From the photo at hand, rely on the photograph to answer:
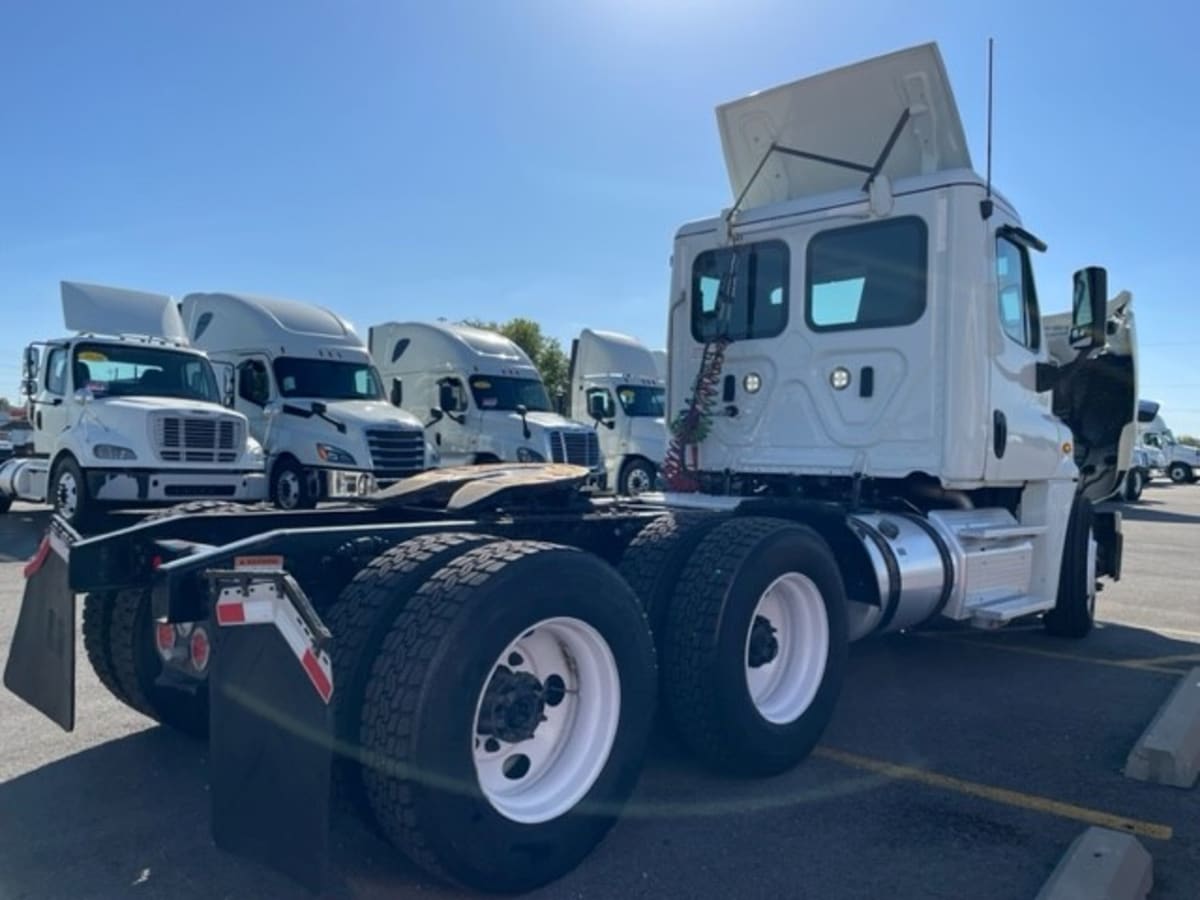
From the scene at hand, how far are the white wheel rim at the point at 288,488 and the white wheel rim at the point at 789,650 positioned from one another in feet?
→ 38.1

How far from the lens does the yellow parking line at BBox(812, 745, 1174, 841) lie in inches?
151

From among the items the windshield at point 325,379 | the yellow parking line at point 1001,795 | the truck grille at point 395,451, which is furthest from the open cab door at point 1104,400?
the windshield at point 325,379

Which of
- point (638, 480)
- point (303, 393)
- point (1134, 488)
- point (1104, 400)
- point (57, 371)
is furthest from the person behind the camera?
point (1134, 488)

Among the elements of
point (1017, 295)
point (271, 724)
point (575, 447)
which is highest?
point (1017, 295)

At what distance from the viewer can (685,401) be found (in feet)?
22.7

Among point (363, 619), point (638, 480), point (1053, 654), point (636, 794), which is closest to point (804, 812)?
point (636, 794)

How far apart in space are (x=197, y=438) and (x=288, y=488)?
8.11 feet

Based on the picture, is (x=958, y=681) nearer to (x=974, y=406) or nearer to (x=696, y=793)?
(x=974, y=406)

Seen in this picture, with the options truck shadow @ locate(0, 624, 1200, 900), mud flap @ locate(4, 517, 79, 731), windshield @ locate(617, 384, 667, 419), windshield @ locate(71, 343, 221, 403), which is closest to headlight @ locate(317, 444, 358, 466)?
windshield @ locate(71, 343, 221, 403)

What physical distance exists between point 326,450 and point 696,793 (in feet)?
37.8

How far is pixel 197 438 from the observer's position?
13.0 m

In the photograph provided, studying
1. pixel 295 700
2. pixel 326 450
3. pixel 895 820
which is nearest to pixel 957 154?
pixel 895 820

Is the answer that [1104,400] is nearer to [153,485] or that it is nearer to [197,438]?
[197,438]

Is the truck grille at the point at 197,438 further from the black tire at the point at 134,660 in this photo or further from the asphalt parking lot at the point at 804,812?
the black tire at the point at 134,660
